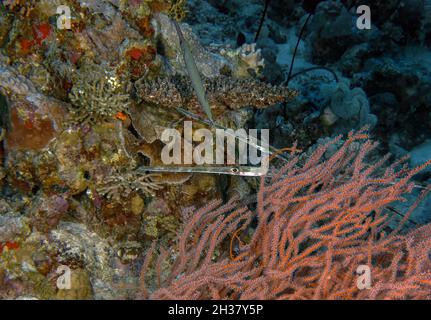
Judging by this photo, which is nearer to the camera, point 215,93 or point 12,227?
point 12,227

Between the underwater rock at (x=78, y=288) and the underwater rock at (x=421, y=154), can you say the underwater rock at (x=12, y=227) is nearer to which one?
the underwater rock at (x=78, y=288)

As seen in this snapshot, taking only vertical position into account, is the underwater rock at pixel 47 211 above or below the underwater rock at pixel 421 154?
below

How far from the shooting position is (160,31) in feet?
13.9

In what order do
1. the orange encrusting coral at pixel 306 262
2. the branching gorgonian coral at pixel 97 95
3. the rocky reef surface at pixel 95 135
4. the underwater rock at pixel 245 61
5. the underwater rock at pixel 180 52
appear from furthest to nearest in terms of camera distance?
1. the underwater rock at pixel 245 61
2. the underwater rock at pixel 180 52
3. the branching gorgonian coral at pixel 97 95
4. the rocky reef surface at pixel 95 135
5. the orange encrusting coral at pixel 306 262

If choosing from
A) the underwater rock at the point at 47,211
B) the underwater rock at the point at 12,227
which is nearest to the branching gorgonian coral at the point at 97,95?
the underwater rock at the point at 47,211

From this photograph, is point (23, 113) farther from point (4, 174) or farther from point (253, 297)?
point (253, 297)

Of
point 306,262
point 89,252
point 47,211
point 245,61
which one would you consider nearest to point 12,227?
point 47,211

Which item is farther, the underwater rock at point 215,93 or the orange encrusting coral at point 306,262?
the underwater rock at point 215,93

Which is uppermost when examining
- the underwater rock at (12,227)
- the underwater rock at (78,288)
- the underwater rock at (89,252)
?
the underwater rock at (12,227)

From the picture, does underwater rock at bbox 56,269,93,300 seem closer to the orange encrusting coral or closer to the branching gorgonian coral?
the orange encrusting coral

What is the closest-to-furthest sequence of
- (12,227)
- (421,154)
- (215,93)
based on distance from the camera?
(12,227)
(215,93)
(421,154)

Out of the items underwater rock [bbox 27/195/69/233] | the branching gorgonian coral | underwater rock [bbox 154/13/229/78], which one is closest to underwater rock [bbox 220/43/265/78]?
underwater rock [bbox 154/13/229/78]

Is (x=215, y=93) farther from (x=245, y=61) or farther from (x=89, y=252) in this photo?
(x=89, y=252)

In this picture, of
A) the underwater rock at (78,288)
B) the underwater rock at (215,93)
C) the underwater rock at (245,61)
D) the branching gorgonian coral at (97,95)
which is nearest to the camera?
the underwater rock at (78,288)
